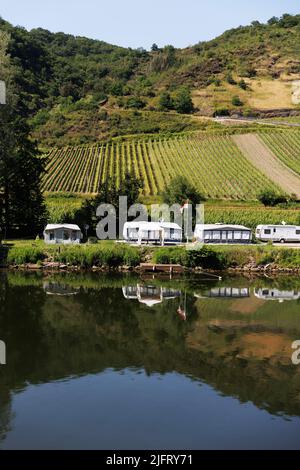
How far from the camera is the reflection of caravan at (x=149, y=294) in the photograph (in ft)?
97.0

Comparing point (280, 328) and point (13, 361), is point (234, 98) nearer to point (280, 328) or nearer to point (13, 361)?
point (280, 328)

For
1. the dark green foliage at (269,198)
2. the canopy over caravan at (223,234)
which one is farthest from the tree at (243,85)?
the canopy over caravan at (223,234)

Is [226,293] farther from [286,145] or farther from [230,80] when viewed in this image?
[230,80]

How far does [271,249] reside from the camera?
39.2 m

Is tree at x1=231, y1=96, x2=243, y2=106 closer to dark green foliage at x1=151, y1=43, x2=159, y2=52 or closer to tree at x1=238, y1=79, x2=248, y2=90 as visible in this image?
tree at x1=238, y1=79, x2=248, y2=90

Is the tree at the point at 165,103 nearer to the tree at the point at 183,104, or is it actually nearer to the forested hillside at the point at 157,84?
the forested hillside at the point at 157,84

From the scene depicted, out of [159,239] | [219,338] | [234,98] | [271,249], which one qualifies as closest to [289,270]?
[271,249]

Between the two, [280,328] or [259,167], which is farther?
[259,167]

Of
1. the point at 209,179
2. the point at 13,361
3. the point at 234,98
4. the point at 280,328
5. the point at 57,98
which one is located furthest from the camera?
the point at 57,98

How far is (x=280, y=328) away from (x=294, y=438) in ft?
36.0

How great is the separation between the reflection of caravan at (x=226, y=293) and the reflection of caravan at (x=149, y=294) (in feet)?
5.00

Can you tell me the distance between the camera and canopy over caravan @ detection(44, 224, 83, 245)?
40562 millimetres

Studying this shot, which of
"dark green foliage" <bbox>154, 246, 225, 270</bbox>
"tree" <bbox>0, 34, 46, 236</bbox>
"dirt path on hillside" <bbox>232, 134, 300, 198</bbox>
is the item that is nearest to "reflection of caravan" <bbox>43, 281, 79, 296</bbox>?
"dark green foliage" <bbox>154, 246, 225, 270</bbox>

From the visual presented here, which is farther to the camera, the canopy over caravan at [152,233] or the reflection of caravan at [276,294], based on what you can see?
the canopy over caravan at [152,233]
